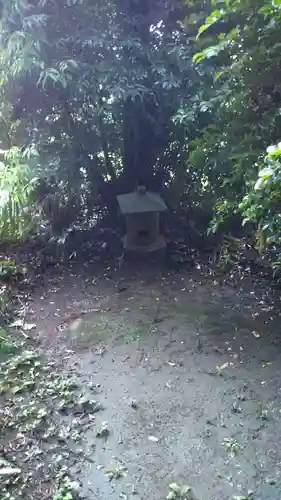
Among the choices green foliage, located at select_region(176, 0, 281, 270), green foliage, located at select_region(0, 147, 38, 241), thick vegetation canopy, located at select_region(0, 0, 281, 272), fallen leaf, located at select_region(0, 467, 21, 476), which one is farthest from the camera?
green foliage, located at select_region(0, 147, 38, 241)

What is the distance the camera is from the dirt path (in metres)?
1.79

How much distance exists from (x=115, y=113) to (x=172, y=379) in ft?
6.61

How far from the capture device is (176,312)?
2.97 m

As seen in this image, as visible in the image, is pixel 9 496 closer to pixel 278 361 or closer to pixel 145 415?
pixel 145 415

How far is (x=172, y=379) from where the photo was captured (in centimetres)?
237

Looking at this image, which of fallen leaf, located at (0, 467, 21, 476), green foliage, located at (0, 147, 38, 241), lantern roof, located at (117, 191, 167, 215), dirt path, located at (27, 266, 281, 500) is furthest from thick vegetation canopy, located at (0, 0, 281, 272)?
fallen leaf, located at (0, 467, 21, 476)

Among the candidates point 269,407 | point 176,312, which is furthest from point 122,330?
point 269,407

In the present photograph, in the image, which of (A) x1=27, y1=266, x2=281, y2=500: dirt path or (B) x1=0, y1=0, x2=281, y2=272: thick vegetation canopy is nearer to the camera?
(A) x1=27, y1=266, x2=281, y2=500: dirt path

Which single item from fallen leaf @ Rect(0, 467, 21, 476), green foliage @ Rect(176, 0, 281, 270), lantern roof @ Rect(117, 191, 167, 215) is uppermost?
green foliage @ Rect(176, 0, 281, 270)

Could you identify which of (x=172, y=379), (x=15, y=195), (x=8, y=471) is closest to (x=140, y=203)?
(x=15, y=195)

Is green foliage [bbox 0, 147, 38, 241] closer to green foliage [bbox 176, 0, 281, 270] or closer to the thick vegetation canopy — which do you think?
the thick vegetation canopy

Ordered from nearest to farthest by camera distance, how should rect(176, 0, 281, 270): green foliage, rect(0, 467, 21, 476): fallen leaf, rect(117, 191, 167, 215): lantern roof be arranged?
rect(0, 467, 21, 476): fallen leaf < rect(176, 0, 281, 270): green foliage < rect(117, 191, 167, 215): lantern roof

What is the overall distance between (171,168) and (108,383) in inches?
79.6

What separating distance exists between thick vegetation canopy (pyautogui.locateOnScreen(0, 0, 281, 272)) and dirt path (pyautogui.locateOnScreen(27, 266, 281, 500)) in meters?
0.48
